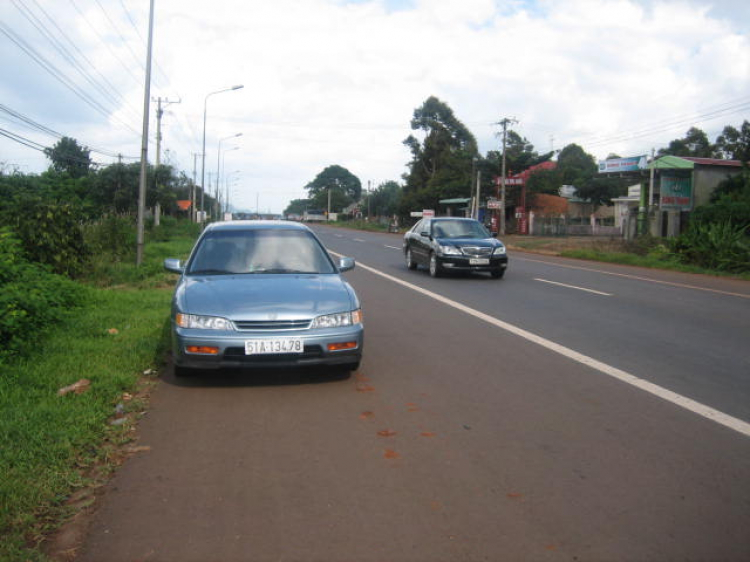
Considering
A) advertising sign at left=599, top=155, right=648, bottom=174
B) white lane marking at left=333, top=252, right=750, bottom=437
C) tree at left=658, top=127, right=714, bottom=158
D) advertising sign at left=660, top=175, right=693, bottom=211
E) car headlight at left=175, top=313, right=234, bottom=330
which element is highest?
tree at left=658, top=127, right=714, bottom=158

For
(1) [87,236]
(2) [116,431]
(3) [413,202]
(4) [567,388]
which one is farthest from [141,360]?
(3) [413,202]

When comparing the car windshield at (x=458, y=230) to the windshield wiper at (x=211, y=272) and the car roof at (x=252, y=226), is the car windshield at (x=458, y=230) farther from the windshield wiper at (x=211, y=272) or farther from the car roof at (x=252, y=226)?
the windshield wiper at (x=211, y=272)

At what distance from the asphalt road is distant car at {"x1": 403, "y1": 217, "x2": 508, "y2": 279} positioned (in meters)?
7.57

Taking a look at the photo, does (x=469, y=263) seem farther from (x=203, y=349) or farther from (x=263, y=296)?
(x=203, y=349)

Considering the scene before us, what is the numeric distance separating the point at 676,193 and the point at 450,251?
2265 centimetres

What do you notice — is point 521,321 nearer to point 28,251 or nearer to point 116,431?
point 116,431

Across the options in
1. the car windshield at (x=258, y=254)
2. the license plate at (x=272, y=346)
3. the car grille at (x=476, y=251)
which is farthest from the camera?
the car grille at (x=476, y=251)

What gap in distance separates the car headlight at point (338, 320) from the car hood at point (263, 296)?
0.15 feet

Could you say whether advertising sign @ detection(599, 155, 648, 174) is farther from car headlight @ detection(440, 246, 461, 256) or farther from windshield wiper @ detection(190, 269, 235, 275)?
windshield wiper @ detection(190, 269, 235, 275)

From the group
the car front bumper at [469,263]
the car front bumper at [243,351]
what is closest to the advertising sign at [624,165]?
the car front bumper at [469,263]

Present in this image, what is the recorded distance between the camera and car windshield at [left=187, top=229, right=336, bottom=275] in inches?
265

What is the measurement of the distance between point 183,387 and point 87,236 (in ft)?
41.0

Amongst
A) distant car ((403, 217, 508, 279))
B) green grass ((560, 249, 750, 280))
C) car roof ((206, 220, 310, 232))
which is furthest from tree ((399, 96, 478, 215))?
car roof ((206, 220, 310, 232))

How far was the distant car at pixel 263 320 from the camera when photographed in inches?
216
